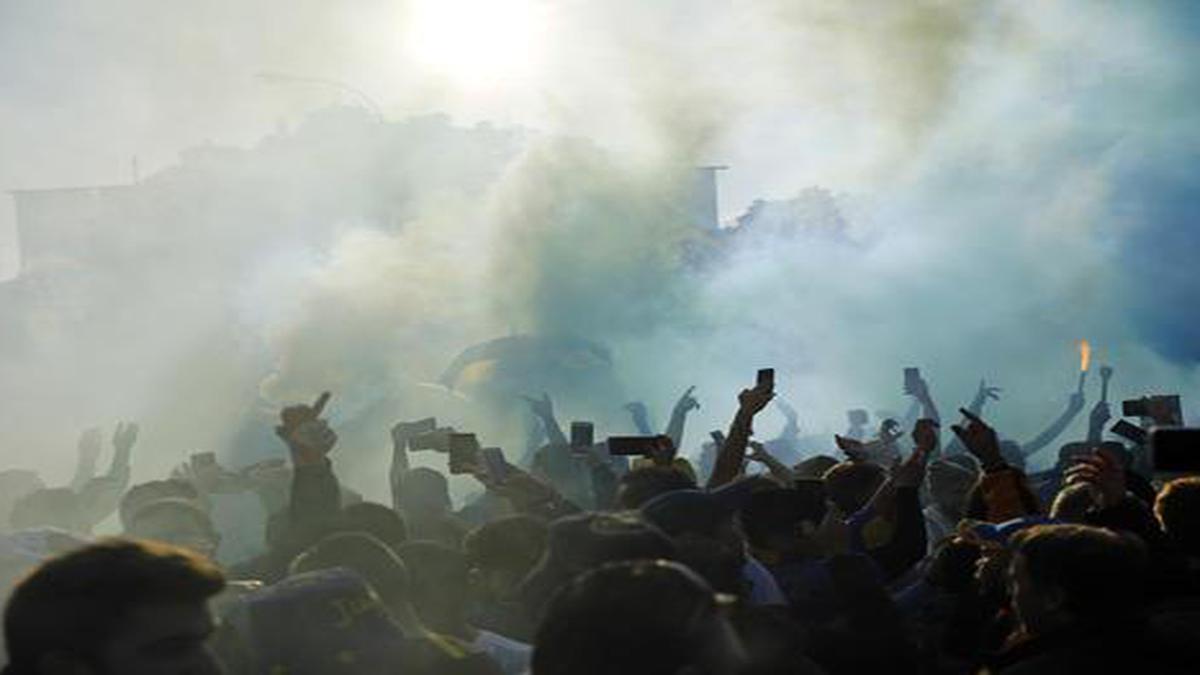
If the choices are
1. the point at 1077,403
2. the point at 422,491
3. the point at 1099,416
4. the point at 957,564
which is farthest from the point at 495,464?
the point at 1077,403

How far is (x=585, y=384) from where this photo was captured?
53.4 feet

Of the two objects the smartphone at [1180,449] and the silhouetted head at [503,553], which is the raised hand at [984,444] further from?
the smartphone at [1180,449]

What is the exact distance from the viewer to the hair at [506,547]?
14.2ft

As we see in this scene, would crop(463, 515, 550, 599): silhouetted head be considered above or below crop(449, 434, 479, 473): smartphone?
below

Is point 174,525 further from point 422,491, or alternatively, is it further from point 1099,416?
point 1099,416

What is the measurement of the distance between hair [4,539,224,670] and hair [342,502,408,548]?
1957 mm

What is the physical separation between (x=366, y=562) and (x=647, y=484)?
3.41ft

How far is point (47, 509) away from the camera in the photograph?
680 cm

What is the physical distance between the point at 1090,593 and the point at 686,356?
1545 centimetres

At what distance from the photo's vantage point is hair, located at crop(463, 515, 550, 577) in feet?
14.2

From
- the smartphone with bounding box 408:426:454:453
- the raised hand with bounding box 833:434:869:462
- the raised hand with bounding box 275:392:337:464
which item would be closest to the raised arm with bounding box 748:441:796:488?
the raised hand with bounding box 833:434:869:462

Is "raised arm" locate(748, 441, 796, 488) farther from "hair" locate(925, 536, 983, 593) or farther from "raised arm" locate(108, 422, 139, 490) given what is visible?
"raised arm" locate(108, 422, 139, 490)

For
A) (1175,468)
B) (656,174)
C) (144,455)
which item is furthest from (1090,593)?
(656,174)

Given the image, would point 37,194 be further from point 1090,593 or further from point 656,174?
point 1090,593
